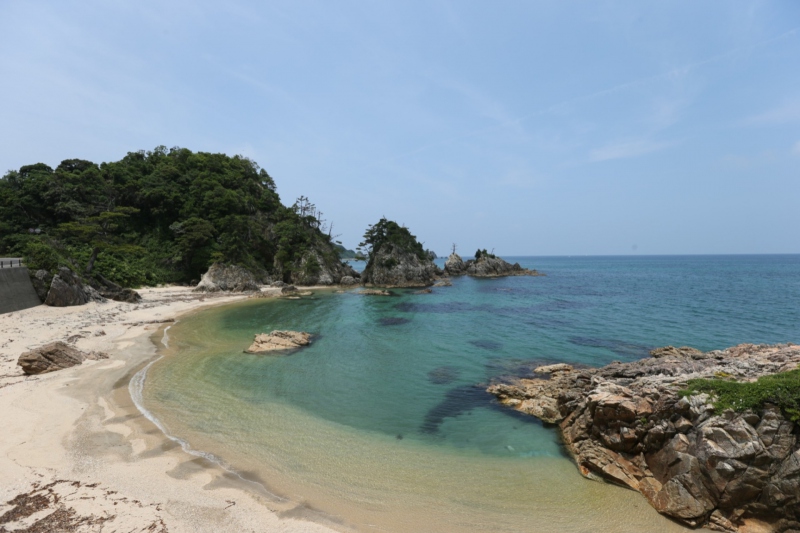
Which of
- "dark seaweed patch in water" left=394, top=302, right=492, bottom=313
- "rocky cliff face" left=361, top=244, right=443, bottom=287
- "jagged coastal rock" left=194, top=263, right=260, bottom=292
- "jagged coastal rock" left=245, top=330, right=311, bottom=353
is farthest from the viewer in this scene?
"rocky cliff face" left=361, top=244, right=443, bottom=287

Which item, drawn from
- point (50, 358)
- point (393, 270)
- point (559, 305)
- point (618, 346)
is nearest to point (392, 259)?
point (393, 270)

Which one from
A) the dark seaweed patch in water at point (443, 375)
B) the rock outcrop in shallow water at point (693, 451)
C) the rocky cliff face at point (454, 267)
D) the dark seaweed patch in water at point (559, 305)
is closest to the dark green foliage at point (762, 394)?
the rock outcrop in shallow water at point (693, 451)

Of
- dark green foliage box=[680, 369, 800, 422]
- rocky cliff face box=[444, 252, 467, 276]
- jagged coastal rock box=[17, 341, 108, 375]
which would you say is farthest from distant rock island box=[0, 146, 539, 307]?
dark green foliage box=[680, 369, 800, 422]

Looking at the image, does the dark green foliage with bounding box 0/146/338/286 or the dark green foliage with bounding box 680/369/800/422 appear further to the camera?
the dark green foliage with bounding box 0/146/338/286

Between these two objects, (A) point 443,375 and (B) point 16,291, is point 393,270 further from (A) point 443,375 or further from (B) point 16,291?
(B) point 16,291

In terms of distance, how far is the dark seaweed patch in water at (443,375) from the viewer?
1929 centimetres

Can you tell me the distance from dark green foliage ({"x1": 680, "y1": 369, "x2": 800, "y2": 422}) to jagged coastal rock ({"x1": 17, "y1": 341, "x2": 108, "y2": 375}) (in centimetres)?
2715

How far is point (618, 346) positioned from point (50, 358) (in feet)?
115

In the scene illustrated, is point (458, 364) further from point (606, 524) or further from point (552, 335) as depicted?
point (606, 524)

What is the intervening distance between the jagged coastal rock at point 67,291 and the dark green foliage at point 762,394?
45.3 m

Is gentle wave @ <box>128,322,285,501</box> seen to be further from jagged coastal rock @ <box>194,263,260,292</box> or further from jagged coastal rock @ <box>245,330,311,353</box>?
jagged coastal rock @ <box>194,263,260,292</box>

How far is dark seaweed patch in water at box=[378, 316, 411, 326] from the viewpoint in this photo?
1406 inches

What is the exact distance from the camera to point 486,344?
2666 cm

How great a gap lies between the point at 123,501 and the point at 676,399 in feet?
50.4
